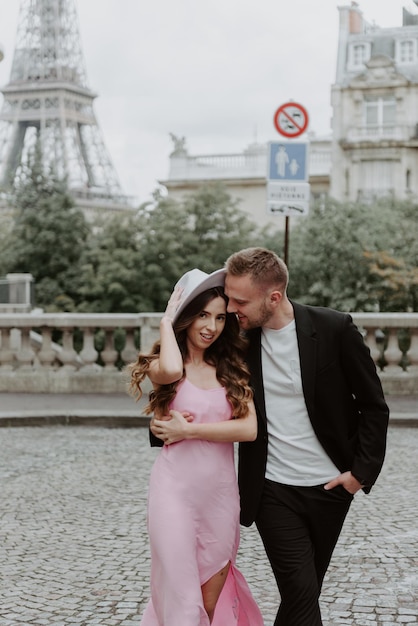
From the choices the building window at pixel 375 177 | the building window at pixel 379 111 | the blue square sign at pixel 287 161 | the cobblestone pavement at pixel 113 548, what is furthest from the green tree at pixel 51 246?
the building window at pixel 379 111

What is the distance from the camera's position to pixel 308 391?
366 centimetres

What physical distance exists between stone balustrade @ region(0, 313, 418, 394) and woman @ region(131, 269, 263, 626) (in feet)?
28.0

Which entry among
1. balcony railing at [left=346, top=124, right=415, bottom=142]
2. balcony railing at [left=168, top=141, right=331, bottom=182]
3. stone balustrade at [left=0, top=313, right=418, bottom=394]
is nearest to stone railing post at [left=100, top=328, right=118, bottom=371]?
stone balustrade at [left=0, top=313, right=418, bottom=394]

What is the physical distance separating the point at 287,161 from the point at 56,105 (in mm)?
60870

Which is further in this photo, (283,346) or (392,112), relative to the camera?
(392,112)

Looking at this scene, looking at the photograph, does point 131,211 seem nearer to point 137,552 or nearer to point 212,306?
point 137,552

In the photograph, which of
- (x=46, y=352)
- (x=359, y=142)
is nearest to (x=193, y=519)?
(x=46, y=352)

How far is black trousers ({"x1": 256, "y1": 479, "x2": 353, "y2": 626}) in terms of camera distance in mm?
3578

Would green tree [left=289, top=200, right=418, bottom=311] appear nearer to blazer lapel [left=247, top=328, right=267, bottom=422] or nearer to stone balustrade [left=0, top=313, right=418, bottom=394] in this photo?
stone balustrade [left=0, top=313, right=418, bottom=394]

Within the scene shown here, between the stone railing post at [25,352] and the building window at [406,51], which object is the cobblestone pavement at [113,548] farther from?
the building window at [406,51]

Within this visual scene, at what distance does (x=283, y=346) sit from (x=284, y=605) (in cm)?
87

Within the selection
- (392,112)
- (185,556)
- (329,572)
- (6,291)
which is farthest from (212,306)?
(392,112)

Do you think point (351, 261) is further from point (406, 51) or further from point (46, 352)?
point (406, 51)

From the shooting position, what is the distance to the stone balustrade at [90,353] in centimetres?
1254
